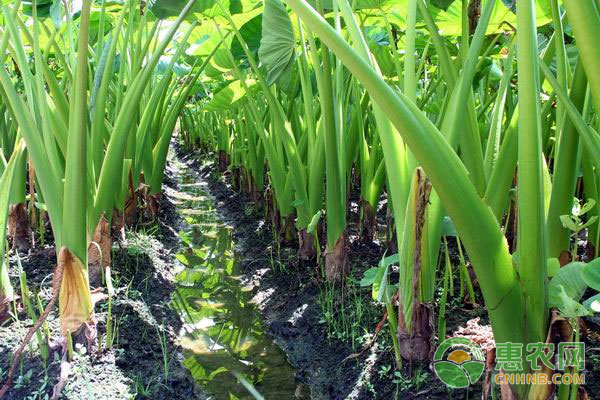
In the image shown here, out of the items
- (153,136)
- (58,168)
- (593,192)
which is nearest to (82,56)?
(58,168)

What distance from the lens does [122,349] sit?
5.23ft

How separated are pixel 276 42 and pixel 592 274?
1.62m

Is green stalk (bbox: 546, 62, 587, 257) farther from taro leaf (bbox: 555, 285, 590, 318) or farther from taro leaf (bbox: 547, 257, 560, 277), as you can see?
taro leaf (bbox: 555, 285, 590, 318)

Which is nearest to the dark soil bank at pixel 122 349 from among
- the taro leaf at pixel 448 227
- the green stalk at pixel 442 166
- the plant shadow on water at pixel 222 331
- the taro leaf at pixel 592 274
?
the plant shadow on water at pixel 222 331

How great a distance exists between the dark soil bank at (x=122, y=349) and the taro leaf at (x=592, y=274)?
1101 mm

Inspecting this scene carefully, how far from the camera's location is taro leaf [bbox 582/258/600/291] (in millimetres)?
831

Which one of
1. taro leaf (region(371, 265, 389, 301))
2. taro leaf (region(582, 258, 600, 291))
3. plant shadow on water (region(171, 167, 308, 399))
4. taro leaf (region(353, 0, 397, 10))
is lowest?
plant shadow on water (region(171, 167, 308, 399))

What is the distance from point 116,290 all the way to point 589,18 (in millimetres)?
1699

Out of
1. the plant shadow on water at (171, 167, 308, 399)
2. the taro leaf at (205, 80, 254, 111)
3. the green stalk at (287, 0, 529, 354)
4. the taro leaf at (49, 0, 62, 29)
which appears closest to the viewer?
the green stalk at (287, 0, 529, 354)

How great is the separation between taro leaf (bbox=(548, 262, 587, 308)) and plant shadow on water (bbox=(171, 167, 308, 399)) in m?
0.97

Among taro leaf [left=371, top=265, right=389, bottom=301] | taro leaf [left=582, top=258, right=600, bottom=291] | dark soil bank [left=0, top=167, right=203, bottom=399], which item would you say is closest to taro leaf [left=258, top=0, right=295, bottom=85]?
dark soil bank [left=0, top=167, right=203, bottom=399]

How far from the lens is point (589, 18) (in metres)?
0.78

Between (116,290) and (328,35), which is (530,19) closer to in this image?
(328,35)

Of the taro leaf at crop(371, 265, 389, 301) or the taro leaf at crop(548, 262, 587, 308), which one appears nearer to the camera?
the taro leaf at crop(548, 262, 587, 308)
